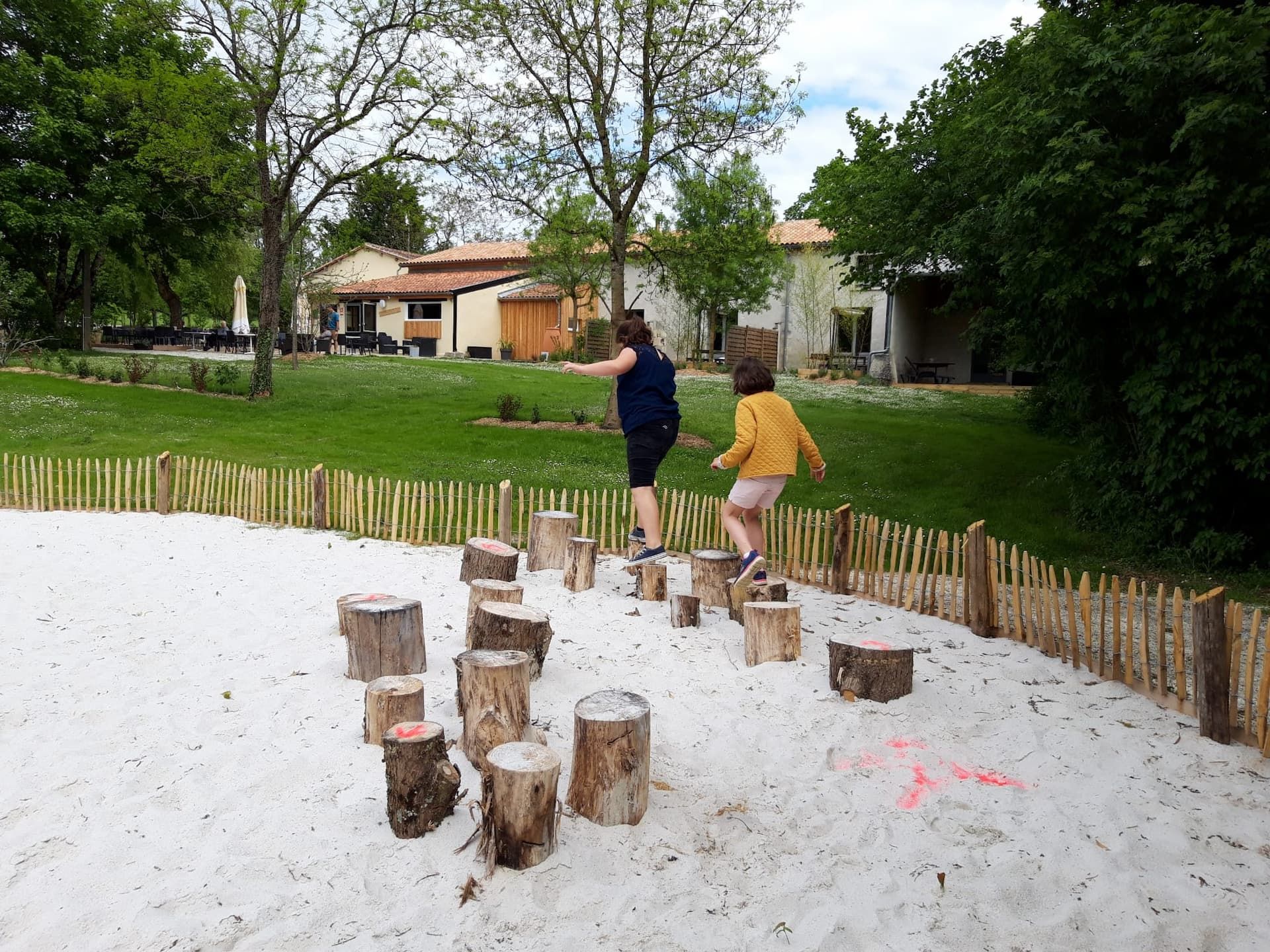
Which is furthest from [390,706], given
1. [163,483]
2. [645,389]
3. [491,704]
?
[163,483]

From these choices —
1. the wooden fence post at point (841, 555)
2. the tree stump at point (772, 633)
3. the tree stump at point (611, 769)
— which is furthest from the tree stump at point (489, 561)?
the tree stump at point (611, 769)

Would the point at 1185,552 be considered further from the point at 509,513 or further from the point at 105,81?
the point at 105,81

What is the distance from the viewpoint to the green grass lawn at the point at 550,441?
10.0 m

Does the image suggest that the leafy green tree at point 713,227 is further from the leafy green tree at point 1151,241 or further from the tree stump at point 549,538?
the tree stump at point 549,538

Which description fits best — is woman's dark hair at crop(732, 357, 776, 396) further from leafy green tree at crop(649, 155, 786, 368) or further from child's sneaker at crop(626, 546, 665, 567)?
leafy green tree at crop(649, 155, 786, 368)

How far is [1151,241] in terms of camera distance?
7113mm

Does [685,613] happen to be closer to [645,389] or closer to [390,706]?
[645,389]

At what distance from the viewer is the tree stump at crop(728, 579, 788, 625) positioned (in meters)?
5.77

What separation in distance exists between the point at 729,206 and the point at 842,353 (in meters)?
14.2

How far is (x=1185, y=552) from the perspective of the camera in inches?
318

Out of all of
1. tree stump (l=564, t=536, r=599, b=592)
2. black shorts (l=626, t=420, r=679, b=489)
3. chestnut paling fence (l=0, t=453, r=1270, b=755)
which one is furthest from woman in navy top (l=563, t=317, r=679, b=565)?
chestnut paling fence (l=0, t=453, r=1270, b=755)

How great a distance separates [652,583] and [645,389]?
1.37m

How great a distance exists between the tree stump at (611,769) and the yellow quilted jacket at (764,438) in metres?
2.70

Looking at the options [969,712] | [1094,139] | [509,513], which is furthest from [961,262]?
[969,712]
